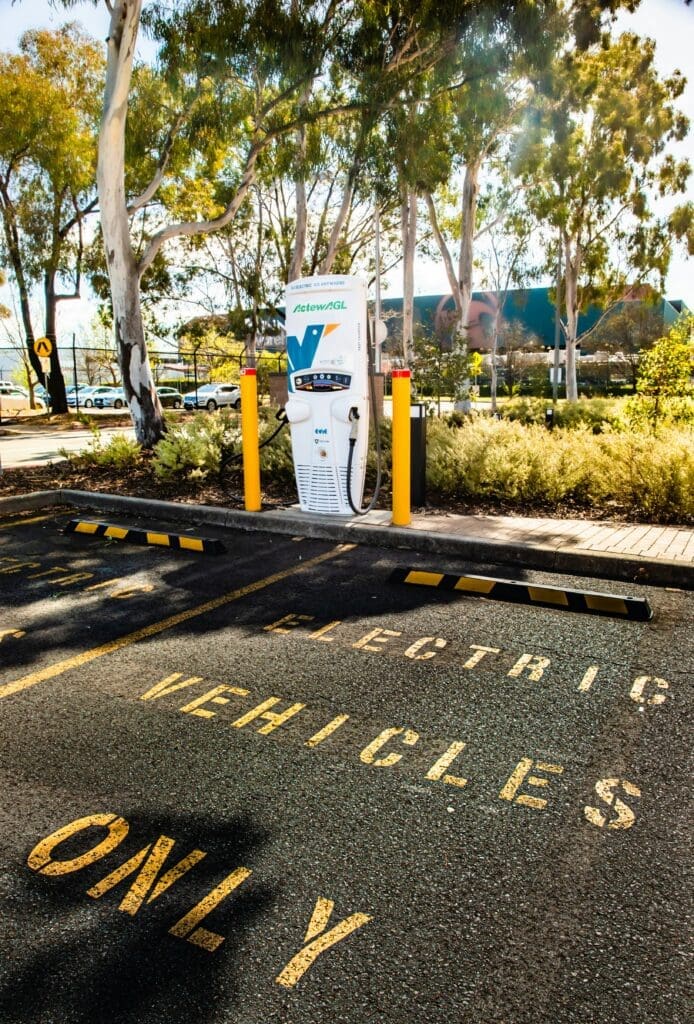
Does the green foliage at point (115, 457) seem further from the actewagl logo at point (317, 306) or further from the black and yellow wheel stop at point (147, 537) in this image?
the actewagl logo at point (317, 306)

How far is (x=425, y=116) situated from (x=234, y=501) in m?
10.4

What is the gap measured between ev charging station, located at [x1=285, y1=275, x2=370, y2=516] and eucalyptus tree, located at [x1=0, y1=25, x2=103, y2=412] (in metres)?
17.7

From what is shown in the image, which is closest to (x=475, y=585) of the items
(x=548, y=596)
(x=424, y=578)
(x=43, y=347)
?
(x=424, y=578)

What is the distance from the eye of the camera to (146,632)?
4.93 m

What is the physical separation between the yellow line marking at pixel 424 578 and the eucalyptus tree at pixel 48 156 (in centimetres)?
2059

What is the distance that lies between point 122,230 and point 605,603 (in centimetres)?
1053

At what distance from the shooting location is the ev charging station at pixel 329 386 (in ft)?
24.5

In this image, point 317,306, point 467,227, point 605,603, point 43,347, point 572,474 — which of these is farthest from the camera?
point 43,347

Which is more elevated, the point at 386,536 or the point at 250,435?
the point at 250,435

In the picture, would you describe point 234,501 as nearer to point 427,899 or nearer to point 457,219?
point 427,899

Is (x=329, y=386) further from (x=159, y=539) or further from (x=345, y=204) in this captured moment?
(x=345, y=204)

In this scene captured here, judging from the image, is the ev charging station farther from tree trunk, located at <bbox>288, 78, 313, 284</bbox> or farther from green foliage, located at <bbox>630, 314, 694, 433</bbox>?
tree trunk, located at <bbox>288, 78, 313, 284</bbox>

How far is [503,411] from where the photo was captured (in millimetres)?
23688

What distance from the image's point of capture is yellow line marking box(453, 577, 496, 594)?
567cm
